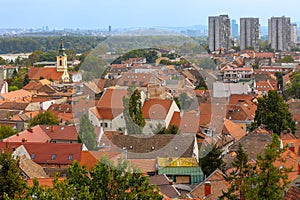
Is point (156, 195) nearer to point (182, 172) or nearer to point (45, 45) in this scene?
point (182, 172)

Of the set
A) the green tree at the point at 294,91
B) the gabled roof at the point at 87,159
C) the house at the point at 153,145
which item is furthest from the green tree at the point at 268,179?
the green tree at the point at 294,91

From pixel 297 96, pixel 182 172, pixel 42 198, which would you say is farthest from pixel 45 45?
pixel 42 198

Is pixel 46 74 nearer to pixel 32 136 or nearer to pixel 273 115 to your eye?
pixel 32 136

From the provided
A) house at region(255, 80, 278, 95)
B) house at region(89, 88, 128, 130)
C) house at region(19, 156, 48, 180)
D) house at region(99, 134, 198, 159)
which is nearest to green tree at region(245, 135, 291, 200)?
house at region(19, 156, 48, 180)

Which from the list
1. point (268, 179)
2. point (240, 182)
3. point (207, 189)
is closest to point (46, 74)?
point (207, 189)

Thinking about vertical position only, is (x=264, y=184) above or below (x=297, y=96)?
above

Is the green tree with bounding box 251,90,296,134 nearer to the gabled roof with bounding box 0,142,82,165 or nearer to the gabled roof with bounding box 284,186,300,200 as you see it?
the gabled roof with bounding box 0,142,82,165

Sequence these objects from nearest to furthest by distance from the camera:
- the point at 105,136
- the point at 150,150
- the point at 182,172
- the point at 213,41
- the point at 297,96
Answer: the point at 182,172 < the point at 150,150 < the point at 105,136 < the point at 297,96 < the point at 213,41
